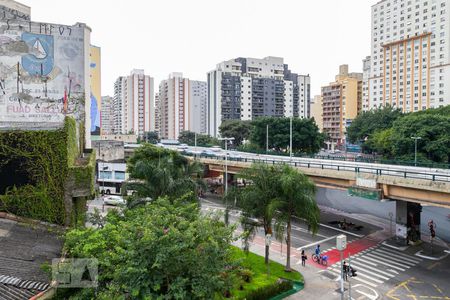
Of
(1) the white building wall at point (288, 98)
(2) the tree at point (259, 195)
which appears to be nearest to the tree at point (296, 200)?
(2) the tree at point (259, 195)

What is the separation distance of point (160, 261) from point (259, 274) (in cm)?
1367

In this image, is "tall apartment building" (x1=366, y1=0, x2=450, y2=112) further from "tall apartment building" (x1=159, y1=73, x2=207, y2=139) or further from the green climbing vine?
the green climbing vine

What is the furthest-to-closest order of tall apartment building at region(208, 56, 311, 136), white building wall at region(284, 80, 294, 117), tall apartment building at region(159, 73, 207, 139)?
tall apartment building at region(159, 73, 207, 139), white building wall at region(284, 80, 294, 117), tall apartment building at region(208, 56, 311, 136)

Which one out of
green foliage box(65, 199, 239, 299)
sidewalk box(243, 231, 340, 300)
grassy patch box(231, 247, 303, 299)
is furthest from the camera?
sidewalk box(243, 231, 340, 300)

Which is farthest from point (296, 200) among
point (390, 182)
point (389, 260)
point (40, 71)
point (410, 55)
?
point (410, 55)

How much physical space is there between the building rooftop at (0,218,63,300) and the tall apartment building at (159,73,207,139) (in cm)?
13726

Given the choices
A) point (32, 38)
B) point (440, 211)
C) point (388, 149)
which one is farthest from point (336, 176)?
point (388, 149)

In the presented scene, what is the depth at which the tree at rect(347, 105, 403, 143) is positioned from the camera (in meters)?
86.5

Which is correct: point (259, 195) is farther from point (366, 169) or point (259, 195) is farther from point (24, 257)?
point (366, 169)

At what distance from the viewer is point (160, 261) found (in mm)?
11953

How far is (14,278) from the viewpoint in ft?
41.2

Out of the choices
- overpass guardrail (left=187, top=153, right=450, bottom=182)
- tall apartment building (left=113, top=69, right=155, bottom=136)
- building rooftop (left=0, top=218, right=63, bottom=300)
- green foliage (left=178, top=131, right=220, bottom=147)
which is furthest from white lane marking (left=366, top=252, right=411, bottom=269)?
tall apartment building (left=113, top=69, right=155, bottom=136)

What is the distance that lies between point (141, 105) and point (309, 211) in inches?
5927

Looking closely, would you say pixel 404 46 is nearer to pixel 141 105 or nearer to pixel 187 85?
pixel 187 85
